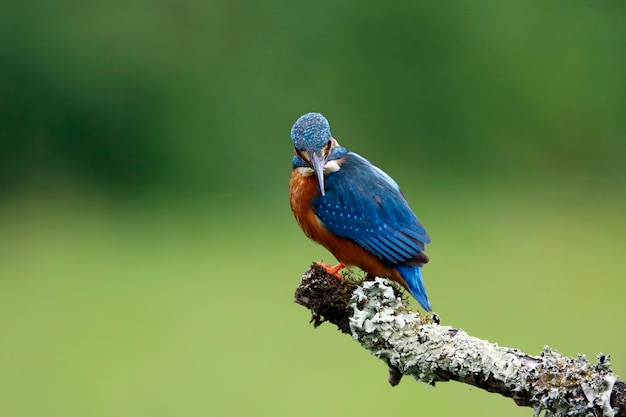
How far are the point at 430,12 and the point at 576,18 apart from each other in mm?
778

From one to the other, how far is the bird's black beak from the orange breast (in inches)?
3.0

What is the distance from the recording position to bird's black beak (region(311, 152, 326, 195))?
6.54 ft

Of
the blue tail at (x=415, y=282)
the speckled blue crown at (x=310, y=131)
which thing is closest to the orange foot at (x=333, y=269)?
the blue tail at (x=415, y=282)

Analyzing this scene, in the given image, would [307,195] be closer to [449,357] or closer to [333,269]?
[333,269]

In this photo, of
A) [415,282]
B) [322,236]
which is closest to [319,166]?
[322,236]

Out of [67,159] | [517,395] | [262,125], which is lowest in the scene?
[517,395]

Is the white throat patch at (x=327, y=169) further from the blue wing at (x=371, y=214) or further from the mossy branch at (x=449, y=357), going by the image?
the mossy branch at (x=449, y=357)

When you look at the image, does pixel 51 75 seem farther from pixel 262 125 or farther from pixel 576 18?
pixel 576 18

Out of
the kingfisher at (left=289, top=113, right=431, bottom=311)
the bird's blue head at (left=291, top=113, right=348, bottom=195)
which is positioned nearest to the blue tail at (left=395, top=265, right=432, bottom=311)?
the kingfisher at (left=289, top=113, right=431, bottom=311)

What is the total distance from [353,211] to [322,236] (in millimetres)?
119

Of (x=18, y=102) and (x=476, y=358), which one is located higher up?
(x=18, y=102)

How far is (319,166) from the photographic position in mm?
2006

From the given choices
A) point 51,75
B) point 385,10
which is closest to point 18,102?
point 51,75

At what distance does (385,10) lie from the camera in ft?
15.0
